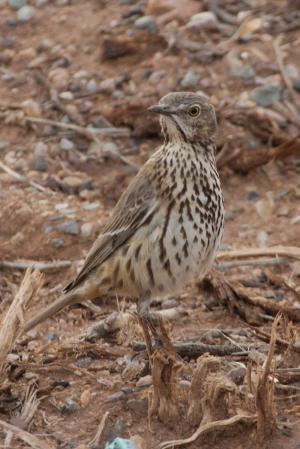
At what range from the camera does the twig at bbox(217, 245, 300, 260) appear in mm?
7945

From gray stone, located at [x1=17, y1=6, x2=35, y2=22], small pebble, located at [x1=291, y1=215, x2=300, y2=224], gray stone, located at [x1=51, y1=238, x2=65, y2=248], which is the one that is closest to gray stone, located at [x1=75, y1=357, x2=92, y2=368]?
gray stone, located at [x1=51, y1=238, x2=65, y2=248]

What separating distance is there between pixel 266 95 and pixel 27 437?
17.6 feet

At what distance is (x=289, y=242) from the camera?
8852mm

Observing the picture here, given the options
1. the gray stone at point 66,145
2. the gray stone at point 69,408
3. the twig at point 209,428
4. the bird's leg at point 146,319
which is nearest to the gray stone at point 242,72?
the gray stone at point 66,145

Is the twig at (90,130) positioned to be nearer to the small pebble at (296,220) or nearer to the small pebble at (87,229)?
the small pebble at (87,229)

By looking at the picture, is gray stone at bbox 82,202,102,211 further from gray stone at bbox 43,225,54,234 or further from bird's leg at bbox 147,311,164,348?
bird's leg at bbox 147,311,164,348

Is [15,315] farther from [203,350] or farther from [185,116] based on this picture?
[185,116]

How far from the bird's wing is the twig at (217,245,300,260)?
53.5 inches

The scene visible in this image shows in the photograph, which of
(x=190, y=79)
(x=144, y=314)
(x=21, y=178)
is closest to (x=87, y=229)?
(x=21, y=178)

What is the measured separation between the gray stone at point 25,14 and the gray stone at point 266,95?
2.65m

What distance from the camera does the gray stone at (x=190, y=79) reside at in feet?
34.1

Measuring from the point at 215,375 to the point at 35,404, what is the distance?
3.42ft

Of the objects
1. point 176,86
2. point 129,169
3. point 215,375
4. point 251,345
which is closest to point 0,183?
point 129,169

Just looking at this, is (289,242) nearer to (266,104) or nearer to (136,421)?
(266,104)
